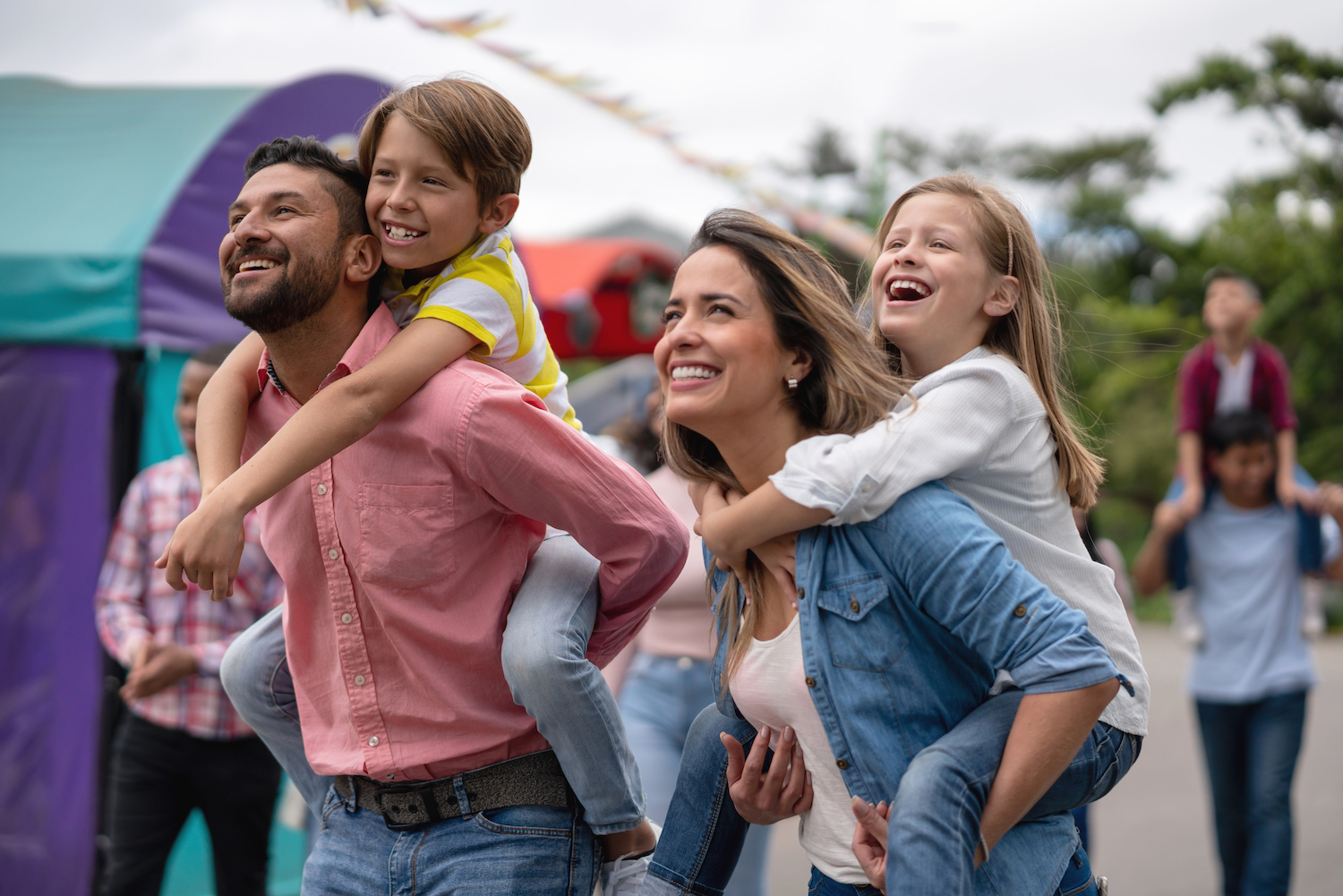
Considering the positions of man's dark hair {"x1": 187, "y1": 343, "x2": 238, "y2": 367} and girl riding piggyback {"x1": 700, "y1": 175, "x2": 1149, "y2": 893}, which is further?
man's dark hair {"x1": 187, "y1": 343, "x2": 238, "y2": 367}

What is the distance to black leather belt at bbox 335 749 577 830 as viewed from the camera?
6.96 feet

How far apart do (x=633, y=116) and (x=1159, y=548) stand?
370cm

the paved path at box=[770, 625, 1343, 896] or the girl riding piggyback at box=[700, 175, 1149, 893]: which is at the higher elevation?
the girl riding piggyback at box=[700, 175, 1149, 893]

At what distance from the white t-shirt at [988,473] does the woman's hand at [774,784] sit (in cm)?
43

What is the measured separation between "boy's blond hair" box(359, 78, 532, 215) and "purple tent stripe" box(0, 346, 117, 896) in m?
3.17

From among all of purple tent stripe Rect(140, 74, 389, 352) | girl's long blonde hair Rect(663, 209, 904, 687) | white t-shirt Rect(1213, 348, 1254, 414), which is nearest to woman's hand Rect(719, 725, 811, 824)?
girl's long blonde hair Rect(663, 209, 904, 687)

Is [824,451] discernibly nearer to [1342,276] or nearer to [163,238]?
[163,238]

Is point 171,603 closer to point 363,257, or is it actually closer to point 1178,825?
point 363,257

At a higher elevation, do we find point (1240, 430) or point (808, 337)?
point (808, 337)

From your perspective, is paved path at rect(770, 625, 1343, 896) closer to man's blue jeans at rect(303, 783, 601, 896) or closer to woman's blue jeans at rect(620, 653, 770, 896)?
woman's blue jeans at rect(620, 653, 770, 896)

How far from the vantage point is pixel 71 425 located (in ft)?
15.9

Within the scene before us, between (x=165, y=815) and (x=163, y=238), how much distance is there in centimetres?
219

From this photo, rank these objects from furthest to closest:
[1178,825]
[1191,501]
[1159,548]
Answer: [1178,825] < [1159,548] < [1191,501]

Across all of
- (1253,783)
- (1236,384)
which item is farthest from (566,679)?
(1236,384)
